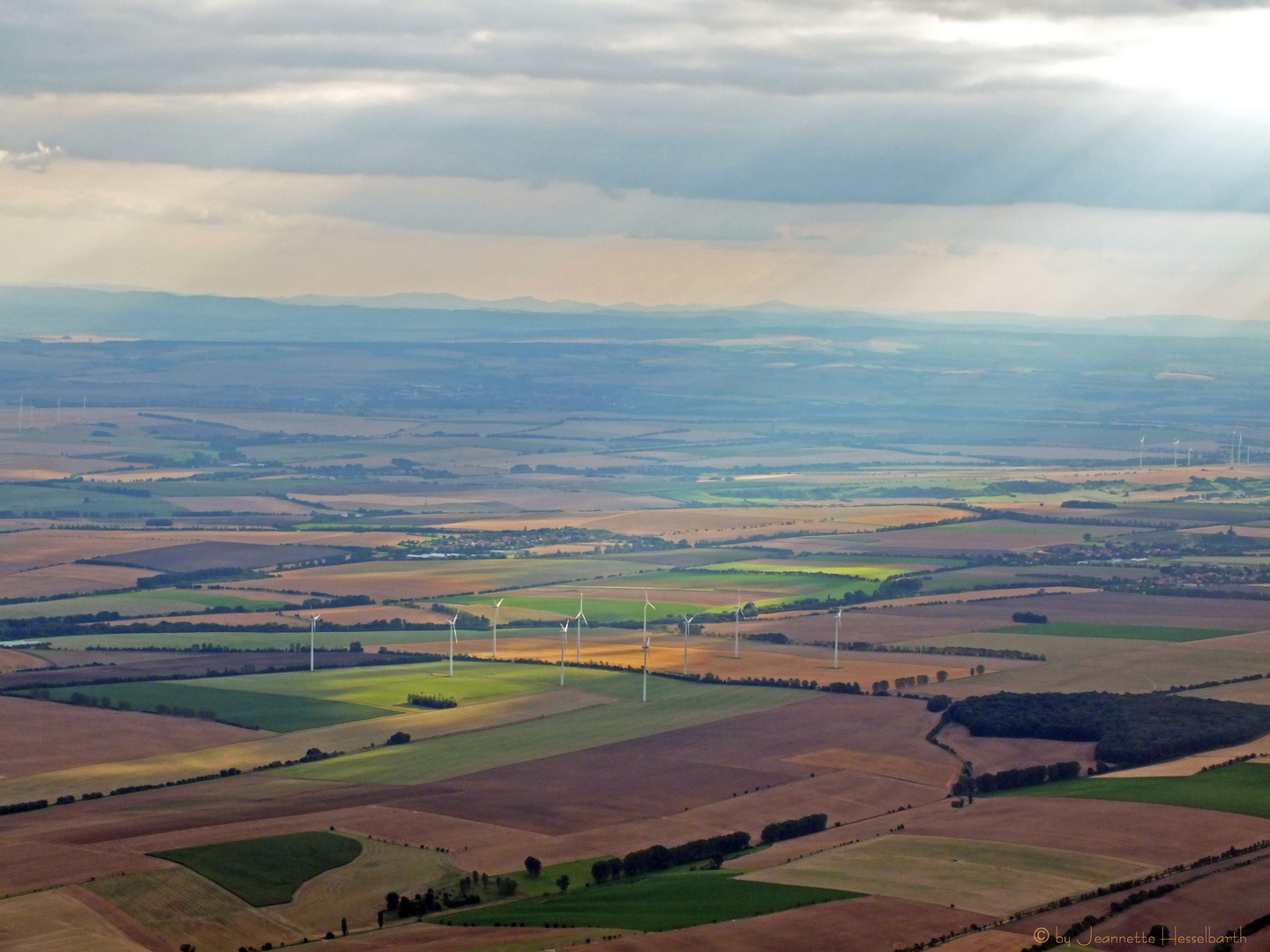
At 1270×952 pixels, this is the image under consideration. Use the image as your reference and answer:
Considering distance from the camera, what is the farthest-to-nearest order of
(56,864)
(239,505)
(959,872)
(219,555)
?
(239,505) → (219,555) → (959,872) → (56,864)

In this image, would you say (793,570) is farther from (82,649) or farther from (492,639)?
(82,649)

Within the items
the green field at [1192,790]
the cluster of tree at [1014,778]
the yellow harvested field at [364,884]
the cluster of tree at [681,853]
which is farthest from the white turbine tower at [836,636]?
the yellow harvested field at [364,884]

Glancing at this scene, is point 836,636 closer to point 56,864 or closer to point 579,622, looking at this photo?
point 579,622

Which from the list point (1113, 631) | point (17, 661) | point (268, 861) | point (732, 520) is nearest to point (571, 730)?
point (268, 861)

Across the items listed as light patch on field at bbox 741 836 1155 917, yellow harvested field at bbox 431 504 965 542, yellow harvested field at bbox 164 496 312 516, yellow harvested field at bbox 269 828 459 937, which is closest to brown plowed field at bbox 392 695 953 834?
yellow harvested field at bbox 269 828 459 937

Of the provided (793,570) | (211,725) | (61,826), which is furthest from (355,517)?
(61,826)

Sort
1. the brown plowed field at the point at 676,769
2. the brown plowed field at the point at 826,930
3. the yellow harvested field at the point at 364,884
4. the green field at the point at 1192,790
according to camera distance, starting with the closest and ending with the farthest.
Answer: the brown plowed field at the point at 826,930, the yellow harvested field at the point at 364,884, the green field at the point at 1192,790, the brown plowed field at the point at 676,769

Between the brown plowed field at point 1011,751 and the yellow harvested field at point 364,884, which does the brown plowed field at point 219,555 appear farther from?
the yellow harvested field at point 364,884
